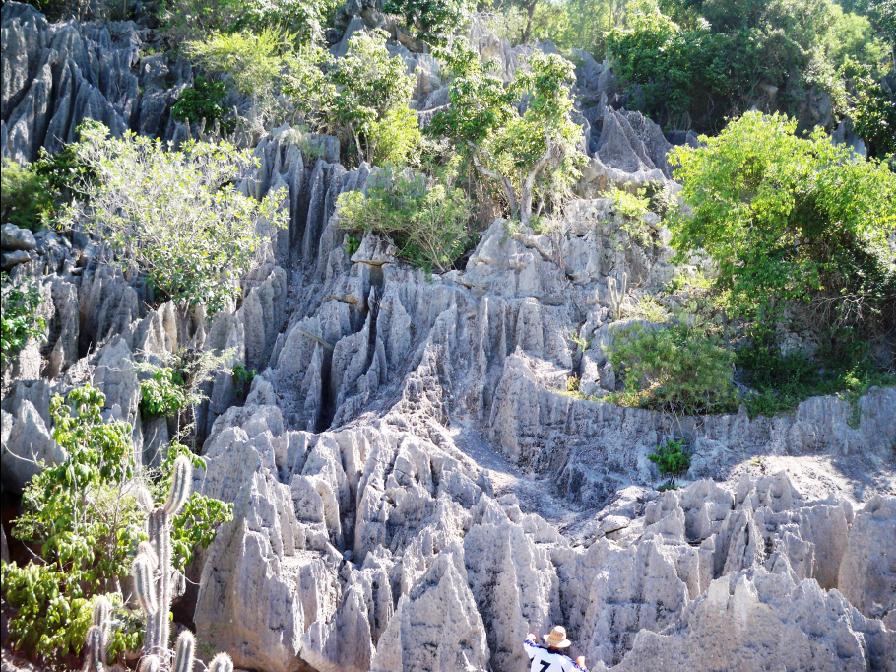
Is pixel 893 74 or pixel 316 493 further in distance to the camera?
pixel 893 74

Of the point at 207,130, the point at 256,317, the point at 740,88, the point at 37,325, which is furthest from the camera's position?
the point at 740,88

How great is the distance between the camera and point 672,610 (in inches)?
376

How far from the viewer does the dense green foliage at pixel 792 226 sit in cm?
1653

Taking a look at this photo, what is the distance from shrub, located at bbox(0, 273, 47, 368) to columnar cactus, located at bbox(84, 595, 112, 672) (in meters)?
2.46

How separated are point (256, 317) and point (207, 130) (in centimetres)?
860

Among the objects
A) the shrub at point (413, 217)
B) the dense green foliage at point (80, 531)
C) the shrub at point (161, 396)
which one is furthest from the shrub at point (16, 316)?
the shrub at point (413, 217)

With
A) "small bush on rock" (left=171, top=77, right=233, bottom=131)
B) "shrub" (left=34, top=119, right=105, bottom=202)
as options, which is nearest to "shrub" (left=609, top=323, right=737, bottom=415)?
"shrub" (left=34, top=119, right=105, bottom=202)

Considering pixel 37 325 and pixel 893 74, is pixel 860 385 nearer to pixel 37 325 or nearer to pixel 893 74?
pixel 37 325

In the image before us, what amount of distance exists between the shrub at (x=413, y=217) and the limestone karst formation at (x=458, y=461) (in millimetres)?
512

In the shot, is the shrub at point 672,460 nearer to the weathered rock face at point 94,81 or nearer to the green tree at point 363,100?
the green tree at point 363,100

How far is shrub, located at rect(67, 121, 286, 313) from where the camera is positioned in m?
16.5

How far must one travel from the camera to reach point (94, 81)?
25.0 meters

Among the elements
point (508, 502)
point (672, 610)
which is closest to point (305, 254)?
point (508, 502)

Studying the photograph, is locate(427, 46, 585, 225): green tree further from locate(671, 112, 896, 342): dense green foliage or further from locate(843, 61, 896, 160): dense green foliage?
locate(843, 61, 896, 160): dense green foliage
